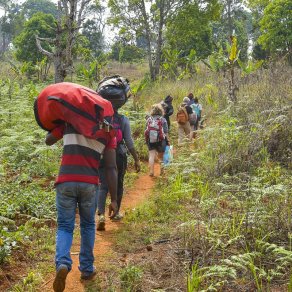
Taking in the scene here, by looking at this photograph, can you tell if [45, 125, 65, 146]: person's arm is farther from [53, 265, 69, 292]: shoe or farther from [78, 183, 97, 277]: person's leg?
[53, 265, 69, 292]: shoe

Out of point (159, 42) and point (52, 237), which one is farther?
point (159, 42)

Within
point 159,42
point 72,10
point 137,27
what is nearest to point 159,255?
point 72,10

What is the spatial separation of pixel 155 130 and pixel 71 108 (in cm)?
480

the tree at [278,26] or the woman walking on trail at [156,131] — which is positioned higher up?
the tree at [278,26]

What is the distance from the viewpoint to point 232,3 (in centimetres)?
3878

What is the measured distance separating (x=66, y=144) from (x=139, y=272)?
137 cm

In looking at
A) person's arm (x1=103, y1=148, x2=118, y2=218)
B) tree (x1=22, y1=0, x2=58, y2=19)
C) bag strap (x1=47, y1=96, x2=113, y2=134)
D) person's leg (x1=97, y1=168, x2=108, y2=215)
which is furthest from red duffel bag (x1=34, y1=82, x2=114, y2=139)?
tree (x1=22, y1=0, x2=58, y2=19)

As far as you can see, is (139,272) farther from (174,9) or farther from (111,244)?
(174,9)

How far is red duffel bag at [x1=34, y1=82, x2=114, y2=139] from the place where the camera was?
3069 millimetres

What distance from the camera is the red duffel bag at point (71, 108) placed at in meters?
3.07

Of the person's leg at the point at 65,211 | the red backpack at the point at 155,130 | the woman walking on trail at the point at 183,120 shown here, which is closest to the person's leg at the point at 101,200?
the person's leg at the point at 65,211

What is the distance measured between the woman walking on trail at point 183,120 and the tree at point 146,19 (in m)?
13.1

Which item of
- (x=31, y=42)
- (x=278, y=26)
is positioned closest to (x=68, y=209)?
(x=278, y=26)

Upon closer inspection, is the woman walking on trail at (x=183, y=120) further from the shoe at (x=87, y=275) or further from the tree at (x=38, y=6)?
the tree at (x=38, y=6)
